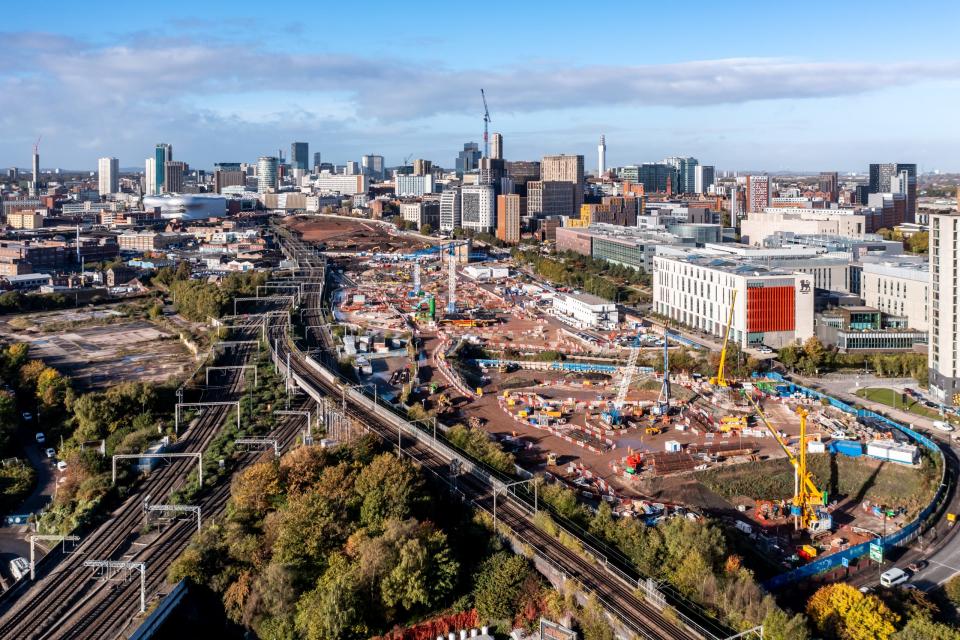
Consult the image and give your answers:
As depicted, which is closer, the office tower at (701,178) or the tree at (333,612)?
the tree at (333,612)

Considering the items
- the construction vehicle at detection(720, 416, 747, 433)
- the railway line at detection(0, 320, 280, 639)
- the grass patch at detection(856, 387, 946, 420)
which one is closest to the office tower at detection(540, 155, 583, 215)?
the grass patch at detection(856, 387, 946, 420)

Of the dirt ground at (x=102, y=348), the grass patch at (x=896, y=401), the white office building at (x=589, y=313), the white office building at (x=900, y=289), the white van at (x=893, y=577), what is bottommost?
the white van at (x=893, y=577)

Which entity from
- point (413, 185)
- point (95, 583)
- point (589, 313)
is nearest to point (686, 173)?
point (413, 185)

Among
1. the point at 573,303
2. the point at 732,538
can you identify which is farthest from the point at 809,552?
the point at 573,303

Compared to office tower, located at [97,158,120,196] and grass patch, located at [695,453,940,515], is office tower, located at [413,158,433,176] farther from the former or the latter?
grass patch, located at [695,453,940,515]

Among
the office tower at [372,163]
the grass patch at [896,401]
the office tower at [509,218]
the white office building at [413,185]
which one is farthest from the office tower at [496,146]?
the grass patch at [896,401]

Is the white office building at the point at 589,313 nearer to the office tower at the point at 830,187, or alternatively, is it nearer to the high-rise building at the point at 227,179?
the office tower at the point at 830,187

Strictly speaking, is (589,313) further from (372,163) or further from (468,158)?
(372,163)
